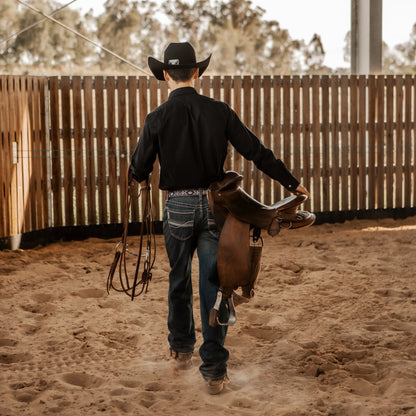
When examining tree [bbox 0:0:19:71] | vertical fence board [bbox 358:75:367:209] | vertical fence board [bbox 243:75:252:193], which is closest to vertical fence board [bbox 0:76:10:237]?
vertical fence board [bbox 243:75:252:193]

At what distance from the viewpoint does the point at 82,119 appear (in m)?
8.70

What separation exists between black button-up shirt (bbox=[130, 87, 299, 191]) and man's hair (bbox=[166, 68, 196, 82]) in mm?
67

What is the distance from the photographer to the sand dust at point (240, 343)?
3750 millimetres

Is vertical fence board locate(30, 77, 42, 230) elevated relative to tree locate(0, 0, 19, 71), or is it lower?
lower

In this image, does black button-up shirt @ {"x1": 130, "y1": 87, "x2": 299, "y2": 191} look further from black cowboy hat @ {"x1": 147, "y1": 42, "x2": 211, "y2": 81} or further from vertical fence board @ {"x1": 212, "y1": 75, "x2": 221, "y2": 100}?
vertical fence board @ {"x1": 212, "y1": 75, "x2": 221, "y2": 100}

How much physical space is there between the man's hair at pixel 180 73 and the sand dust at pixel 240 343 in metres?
1.87

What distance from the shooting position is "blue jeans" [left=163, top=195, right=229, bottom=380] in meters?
3.88

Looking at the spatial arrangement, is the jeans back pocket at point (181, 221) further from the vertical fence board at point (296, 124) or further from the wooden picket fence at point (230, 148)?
the vertical fence board at point (296, 124)

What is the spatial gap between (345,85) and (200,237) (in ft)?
21.3

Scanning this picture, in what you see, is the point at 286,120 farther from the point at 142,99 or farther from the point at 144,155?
the point at 144,155

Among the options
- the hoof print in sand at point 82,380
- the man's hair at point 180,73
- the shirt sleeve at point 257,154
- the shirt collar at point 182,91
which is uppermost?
the man's hair at point 180,73

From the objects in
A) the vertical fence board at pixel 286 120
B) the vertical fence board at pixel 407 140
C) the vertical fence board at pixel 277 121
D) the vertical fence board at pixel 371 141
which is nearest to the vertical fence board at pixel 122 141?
the vertical fence board at pixel 277 121

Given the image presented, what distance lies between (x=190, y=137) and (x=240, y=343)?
67.4 inches

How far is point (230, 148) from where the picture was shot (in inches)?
363
